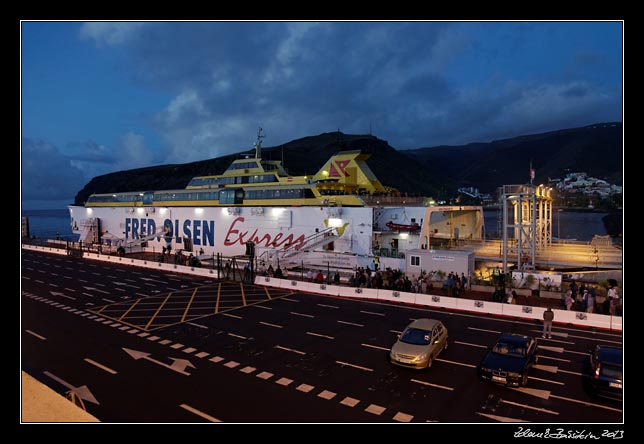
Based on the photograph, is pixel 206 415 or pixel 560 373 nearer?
pixel 206 415

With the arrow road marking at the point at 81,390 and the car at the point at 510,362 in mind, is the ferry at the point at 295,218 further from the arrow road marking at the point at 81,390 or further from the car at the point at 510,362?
the arrow road marking at the point at 81,390

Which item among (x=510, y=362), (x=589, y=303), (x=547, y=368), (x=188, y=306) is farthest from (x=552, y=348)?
(x=188, y=306)

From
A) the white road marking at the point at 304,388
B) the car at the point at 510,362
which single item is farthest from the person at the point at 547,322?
the white road marking at the point at 304,388

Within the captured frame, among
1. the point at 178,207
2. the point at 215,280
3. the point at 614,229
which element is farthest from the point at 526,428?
the point at 614,229

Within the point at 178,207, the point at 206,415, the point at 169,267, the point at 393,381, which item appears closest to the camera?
the point at 206,415

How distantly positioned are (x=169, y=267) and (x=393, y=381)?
26.5 meters

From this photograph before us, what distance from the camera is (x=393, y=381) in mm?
12117

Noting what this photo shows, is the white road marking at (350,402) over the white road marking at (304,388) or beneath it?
beneath

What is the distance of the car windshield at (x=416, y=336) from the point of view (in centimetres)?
1340

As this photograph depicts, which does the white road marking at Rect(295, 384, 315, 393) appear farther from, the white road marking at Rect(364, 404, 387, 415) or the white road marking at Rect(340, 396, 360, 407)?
the white road marking at Rect(364, 404, 387, 415)

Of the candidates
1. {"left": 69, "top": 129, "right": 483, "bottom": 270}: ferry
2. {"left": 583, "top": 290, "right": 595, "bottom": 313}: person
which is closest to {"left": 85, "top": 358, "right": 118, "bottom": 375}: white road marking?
{"left": 69, "top": 129, "right": 483, "bottom": 270}: ferry

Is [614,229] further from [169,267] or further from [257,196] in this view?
[169,267]

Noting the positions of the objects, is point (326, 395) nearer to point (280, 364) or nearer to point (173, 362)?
point (280, 364)

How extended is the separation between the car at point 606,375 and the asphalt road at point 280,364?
11.7 inches
